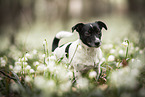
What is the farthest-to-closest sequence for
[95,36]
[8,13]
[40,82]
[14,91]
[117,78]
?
[8,13], [95,36], [14,91], [117,78], [40,82]

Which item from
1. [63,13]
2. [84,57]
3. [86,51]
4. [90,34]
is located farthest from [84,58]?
[63,13]

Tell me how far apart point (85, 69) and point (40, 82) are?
1.32 metres

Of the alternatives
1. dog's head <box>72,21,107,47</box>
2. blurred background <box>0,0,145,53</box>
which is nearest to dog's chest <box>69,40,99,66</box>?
dog's head <box>72,21,107,47</box>

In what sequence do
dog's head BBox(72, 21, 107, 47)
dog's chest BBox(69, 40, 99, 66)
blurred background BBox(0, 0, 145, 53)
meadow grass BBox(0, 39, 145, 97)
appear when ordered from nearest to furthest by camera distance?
meadow grass BBox(0, 39, 145, 97) < dog's head BBox(72, 21, 107, 47) < dog's chest BBox(69, 40, 99, 66) < blurred background BBox(0, 0, 145, 53)

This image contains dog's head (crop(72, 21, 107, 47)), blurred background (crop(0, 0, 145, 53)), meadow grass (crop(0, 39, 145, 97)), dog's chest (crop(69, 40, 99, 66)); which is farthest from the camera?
blurred background (crop(0, 0, 145, 53))

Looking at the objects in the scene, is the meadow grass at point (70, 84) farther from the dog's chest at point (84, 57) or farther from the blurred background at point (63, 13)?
the blurred background at point (63, 13)

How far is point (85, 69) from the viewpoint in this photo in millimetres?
3158

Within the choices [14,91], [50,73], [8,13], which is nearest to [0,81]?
[14,91]

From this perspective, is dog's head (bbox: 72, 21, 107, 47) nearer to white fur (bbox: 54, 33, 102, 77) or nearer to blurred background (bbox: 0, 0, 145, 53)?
white fur (bbox: 54, 33, 102, 77)

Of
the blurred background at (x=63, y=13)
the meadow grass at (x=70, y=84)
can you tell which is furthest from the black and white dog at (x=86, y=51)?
the blurred background at (x=63, y=13)

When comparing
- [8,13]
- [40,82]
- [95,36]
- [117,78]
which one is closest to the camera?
[40,82]

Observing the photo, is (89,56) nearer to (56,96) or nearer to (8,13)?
(56,96)

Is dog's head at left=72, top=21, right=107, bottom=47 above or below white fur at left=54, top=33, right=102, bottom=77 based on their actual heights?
above

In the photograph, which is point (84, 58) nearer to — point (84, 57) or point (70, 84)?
point (84, 57)
